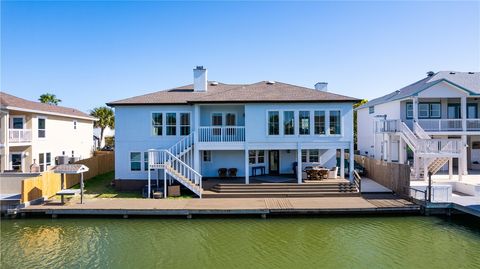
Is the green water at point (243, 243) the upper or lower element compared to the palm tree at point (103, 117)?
lower

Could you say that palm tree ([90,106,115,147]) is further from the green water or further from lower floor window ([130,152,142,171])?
the green water

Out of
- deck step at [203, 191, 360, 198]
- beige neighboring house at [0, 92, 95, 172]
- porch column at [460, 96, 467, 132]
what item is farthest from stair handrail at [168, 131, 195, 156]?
porch column at [460, 96, 467, 132]

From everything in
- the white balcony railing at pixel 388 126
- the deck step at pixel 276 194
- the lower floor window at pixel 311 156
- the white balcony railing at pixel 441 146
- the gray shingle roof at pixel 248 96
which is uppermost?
the gray shingle roof at pixel 248 96

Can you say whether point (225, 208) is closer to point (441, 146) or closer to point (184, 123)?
point (184, 123)

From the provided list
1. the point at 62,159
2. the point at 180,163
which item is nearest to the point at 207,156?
the point at 180,163

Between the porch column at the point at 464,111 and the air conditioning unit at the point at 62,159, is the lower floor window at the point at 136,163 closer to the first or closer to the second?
the air conditioning unit at the point at 62,159

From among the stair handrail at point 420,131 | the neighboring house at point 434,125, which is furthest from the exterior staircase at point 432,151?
the stair handrail at point 420,131
